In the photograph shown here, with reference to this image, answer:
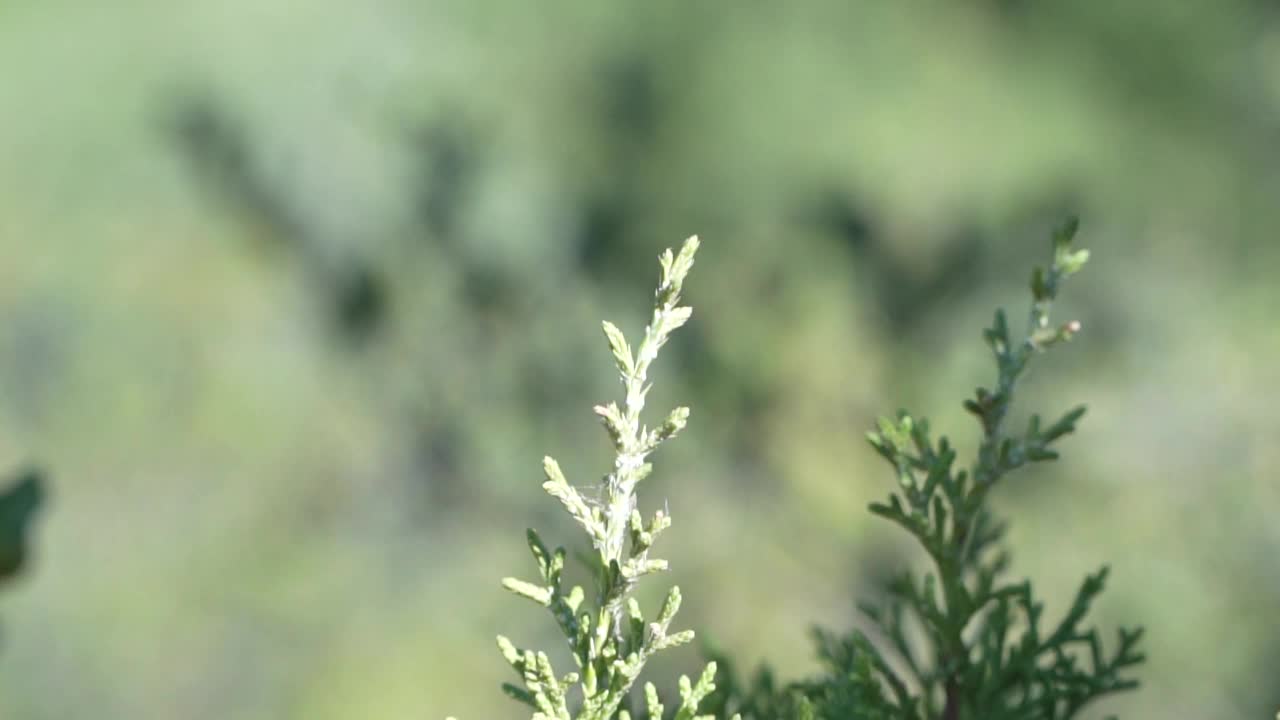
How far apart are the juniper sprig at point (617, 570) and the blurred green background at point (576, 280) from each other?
2.79 metres

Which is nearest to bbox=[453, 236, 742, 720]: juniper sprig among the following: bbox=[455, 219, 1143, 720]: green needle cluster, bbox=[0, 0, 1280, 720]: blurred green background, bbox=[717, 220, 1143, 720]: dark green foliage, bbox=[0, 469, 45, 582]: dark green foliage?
bbox=[455, 219, 1143, 720]: green needle cluster

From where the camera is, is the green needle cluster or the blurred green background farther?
the blurred green background

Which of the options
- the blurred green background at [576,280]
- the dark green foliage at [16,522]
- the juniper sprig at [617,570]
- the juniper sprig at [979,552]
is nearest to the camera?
the dark green foliage at [16,522]

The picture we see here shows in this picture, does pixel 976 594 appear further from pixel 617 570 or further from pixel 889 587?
pixel 617 570

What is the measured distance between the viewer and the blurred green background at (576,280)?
3713 mm

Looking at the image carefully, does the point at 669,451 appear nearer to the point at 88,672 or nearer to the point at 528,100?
the point at 528,100

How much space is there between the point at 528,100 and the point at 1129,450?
7.48 ft

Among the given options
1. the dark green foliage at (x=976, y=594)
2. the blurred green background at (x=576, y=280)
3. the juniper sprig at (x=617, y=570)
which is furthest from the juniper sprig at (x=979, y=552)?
the blurred green background at (x=576, y=280)

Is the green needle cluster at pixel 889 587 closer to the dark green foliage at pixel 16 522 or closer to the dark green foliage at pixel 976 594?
the dark green foliage at pixel 976 594

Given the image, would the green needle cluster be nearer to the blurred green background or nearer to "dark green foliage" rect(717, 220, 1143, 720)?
"dark green foliage" rect(717, 220, 1143, 720)

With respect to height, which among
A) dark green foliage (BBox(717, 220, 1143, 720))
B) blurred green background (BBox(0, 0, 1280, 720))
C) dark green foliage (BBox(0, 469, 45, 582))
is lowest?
dark green foliage (BBox(717, 220, 1143, 720))

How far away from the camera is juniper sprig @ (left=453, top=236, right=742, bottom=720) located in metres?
0.85

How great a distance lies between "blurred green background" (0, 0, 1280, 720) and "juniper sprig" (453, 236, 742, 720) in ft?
9.15

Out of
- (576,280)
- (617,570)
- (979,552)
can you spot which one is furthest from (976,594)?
(576,280)
